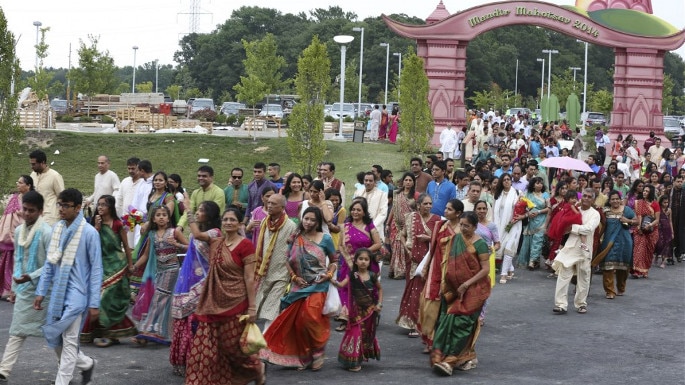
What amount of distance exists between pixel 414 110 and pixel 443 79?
5.00 metres

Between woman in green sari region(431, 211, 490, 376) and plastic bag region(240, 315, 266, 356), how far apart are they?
6.41 feet

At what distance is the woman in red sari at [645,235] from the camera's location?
16.9m

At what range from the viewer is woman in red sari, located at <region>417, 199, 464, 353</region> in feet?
32.7

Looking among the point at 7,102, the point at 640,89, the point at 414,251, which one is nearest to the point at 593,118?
the point at 640,89

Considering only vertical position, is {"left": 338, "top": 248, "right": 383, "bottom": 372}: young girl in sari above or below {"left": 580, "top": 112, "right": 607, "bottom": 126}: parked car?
below

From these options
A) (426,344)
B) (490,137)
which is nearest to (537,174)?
(426,344)

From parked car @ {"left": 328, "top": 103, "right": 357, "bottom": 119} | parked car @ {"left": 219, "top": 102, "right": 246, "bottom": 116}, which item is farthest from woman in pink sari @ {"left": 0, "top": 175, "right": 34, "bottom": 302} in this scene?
parked car @ {"left": 328, "top": 103, "right": 357, "bottom": 119}

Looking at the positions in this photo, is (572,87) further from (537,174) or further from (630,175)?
(537,174)

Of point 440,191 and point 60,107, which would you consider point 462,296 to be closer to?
point 440,191

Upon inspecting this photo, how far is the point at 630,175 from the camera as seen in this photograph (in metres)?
27.0

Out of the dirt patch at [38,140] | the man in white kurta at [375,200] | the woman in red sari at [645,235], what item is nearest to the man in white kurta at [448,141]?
the dirt patch at [38,140]

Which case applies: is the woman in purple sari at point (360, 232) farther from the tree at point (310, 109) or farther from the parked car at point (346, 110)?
the parked car at point (346, 110)

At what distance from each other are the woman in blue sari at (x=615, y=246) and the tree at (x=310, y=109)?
8.31 meters

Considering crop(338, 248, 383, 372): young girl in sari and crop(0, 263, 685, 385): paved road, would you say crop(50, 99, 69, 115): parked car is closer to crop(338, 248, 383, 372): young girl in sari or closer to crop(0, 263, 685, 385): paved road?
crop(0, 263, 685, 385): paved road
